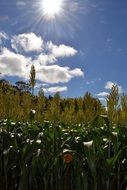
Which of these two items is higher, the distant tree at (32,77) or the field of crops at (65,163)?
the distant tree at (32,77)

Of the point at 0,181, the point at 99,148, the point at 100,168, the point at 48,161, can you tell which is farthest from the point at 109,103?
the point at 0,181

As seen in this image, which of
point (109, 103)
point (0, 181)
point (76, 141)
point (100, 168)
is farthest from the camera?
point (0, 181)

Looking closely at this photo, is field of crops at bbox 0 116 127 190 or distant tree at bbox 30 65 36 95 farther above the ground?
distant tree at bbox 30 65 36 95

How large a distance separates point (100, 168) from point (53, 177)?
106 centimetres

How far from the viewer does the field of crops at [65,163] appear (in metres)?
5.95

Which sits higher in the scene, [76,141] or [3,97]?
[3,97]

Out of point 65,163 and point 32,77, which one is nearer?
point 65,163

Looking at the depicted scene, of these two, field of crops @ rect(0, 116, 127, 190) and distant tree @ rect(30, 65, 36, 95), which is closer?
field of crops @ rect(0, 116, 127, 190)

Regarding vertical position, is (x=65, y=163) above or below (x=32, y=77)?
below

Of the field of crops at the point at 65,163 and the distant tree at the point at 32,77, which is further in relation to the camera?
the distant tree at the point at 32,77

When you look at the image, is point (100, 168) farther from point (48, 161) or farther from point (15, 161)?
point (15, 161)

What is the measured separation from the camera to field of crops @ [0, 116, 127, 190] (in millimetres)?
5953

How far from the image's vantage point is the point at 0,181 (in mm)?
8070

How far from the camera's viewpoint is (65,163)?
21.6 ft
